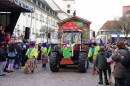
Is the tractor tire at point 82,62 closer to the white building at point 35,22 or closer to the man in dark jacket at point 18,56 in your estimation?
the man in dark jacket at point 18,56

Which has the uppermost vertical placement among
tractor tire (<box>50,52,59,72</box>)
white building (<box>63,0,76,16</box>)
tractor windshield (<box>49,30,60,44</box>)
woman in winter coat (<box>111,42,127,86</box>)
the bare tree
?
white building (<box>63,0,76,16</box>)

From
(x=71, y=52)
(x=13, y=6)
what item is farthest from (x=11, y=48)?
(x=13, y=6)

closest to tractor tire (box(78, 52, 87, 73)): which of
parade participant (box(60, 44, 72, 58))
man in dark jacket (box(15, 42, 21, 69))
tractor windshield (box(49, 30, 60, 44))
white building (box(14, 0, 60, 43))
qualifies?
parade participant (box(60, 44, 72, 58))

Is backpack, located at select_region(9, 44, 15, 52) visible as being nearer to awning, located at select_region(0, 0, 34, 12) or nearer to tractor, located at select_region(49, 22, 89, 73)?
tractor, located at select_region(49, 22, 89, 73)

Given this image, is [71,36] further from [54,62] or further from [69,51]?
[54,62]

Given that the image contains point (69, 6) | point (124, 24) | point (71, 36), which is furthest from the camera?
point (69, 6)

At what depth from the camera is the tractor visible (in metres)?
13.8

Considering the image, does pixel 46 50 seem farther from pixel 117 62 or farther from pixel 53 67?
pixel 117 62

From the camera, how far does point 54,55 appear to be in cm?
1394

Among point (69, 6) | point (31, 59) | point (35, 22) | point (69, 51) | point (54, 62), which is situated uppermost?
point (69, 6)

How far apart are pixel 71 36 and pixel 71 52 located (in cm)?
147

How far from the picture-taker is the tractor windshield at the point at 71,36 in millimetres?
15361

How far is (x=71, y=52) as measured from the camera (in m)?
14.4

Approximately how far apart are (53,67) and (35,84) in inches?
153
